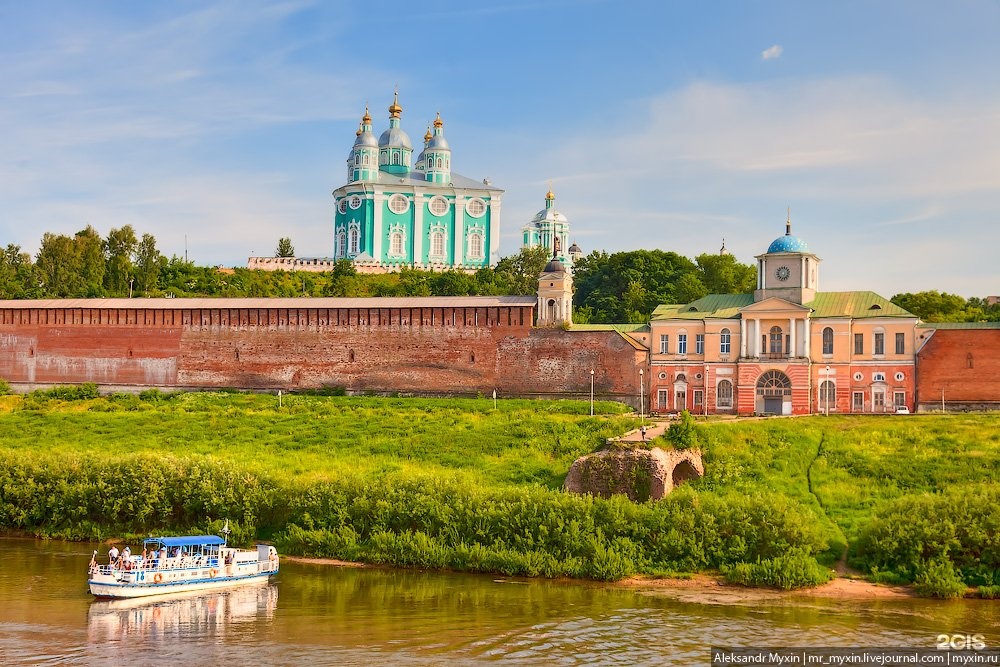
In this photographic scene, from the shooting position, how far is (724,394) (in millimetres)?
36562

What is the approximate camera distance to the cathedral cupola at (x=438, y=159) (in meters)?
71.2

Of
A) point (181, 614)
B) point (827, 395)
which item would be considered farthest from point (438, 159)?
point (181, 614)

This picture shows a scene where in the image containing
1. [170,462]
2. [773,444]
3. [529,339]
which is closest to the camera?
[170,462]

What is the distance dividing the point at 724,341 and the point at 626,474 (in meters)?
13.4

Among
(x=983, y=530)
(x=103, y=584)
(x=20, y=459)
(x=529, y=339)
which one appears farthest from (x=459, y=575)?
(x=529, y=339)

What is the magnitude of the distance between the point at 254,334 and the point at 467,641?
82.6 feet

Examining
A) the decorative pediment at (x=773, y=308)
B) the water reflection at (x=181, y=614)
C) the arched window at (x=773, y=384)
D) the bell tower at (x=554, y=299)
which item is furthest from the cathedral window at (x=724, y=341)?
the water reflection at (x=181, y=614)

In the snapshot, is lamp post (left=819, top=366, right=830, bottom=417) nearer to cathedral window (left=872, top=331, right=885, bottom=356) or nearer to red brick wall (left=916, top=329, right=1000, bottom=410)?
cathedral window (left=872, top=331, right=885, bottom=356)

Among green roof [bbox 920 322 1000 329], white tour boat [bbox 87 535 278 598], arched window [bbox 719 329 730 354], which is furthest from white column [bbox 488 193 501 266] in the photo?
white tour boat [bbox 87 535 278 598]

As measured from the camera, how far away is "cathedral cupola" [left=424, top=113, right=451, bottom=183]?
7125 centimetres

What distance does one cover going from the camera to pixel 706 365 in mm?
→ 36719

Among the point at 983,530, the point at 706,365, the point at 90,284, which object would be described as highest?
the point at 90,284

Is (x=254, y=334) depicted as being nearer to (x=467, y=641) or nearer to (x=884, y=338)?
(x=884, y=338)

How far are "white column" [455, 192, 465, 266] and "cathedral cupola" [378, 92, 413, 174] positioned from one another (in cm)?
443
